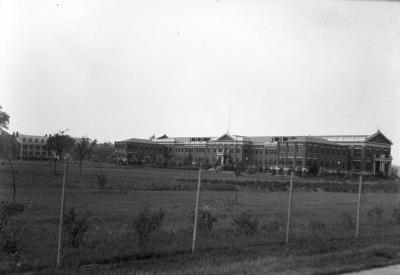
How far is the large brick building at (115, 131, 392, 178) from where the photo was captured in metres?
92.8

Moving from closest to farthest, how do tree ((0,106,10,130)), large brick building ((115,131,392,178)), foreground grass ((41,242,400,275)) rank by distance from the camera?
foreground grass ((41,242,400,275)) → tree ((0,106,10,130)) → large brick building ((115,131,392,178))

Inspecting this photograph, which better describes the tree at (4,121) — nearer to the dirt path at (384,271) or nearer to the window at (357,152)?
the dirt path at (384,271)

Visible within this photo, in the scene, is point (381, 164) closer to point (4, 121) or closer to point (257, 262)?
point (4, 121)

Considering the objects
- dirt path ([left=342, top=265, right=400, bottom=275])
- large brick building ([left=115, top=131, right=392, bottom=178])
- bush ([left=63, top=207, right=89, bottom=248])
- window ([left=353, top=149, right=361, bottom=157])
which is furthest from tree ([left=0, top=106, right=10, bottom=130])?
window ([left=353, top=149, right=361, bottom=157])

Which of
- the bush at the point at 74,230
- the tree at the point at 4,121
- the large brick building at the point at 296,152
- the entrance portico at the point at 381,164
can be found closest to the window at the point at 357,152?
the large brick building at the point at 296,152

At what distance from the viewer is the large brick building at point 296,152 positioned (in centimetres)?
9275

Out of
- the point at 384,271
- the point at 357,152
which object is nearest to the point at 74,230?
the point at 384,271

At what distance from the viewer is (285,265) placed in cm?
827

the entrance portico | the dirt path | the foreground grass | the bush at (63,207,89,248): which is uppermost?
the entrance portico

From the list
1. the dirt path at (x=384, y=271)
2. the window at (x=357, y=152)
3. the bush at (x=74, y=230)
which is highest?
the window at (x=357, y=152)

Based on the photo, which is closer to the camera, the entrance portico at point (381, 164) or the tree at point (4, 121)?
the tree at point (4, 121)

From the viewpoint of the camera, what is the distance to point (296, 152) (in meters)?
93.1

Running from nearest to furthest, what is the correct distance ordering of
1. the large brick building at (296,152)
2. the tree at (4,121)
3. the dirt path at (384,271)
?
the dirt path at (384,271)
the tree at (4,121)
the large brick building at (296,152)

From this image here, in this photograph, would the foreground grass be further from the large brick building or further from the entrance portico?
the entrance portico
